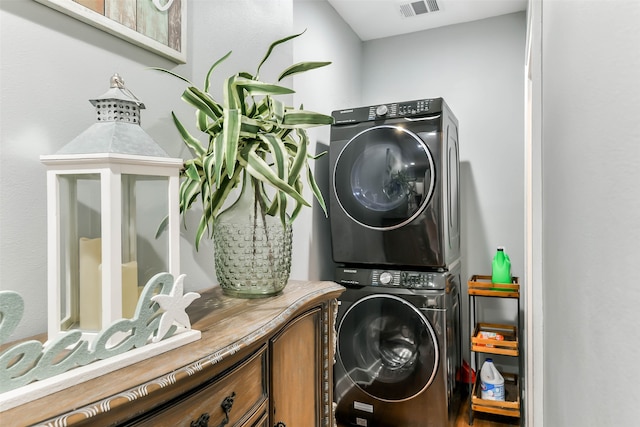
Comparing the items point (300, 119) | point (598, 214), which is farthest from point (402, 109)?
point (598, 214)

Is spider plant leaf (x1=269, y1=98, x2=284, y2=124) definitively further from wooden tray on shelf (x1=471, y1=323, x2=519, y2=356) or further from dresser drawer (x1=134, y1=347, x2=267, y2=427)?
wooden tray on shelf (x1=471, y1=323, x2=519, y2=356)

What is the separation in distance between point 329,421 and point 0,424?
995mm

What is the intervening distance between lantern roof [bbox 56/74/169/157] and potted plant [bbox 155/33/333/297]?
199 mm

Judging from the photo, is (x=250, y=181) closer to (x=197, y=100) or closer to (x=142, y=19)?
(x=197, y=100)

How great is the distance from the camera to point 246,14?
1.47 m

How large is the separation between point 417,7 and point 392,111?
1024 mm

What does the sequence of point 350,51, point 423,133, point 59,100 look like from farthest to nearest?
point 350,51, point 423,133, point 59,100

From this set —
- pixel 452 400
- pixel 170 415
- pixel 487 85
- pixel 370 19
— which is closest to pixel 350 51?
pixel 370 19

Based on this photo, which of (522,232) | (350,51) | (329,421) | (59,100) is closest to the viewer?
(59,100)

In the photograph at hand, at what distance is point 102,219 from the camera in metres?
0.65

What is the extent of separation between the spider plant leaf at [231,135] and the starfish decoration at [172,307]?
28cm

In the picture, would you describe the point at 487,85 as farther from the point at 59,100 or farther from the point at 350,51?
the point at 59,100

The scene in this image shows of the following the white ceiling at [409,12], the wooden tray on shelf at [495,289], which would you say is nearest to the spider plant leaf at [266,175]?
the wooden tray on shelf at [495,289]

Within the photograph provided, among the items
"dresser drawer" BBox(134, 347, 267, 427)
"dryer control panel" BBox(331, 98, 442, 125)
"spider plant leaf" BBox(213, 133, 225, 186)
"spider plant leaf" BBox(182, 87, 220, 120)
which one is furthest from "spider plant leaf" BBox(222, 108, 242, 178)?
"dryer control panel" BBox(331, 98, 442, 125)
